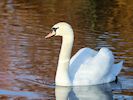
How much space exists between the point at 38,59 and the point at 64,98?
7.64ft

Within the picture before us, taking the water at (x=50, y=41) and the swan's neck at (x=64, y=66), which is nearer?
the water at (x=50, y=41)

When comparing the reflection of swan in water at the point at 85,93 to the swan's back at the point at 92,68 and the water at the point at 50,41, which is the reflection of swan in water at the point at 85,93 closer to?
the water at the point at 50,41

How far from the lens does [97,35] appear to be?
14922mm

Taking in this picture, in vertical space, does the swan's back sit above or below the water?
above

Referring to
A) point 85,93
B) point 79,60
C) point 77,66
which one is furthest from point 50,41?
point 85,93

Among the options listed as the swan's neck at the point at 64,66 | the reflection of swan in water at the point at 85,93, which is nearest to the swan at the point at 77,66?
the swan's neck at the point at 64,66

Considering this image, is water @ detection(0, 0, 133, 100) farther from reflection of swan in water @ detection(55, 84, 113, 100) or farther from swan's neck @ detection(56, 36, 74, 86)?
swan's neck @ detection(56, 36, 74, 86)

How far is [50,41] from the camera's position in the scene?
13.9 metres

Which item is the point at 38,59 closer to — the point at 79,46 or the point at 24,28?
the point at 79,46

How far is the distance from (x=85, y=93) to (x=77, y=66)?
0.80m

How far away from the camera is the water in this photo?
32.5ft

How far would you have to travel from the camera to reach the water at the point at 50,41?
9.90 meters

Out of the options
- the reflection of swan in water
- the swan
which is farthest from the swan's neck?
Answer: the reflection of swan in water

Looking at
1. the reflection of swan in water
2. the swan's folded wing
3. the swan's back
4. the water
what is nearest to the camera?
the reflection of swan in water
